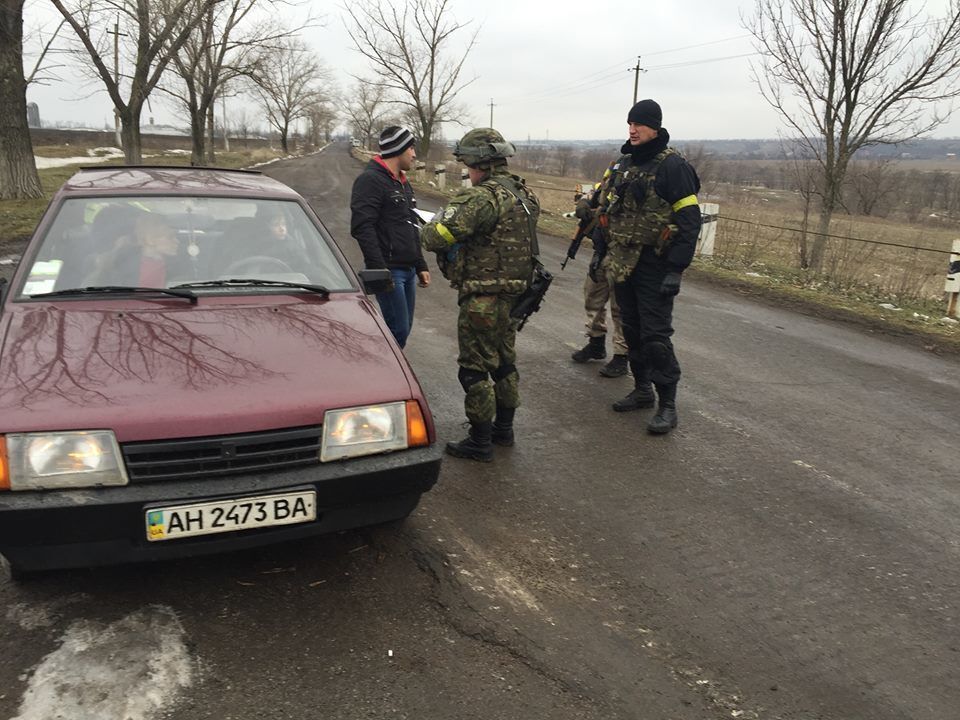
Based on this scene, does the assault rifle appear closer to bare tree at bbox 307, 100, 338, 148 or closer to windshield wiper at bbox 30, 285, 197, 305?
windshield wiper at bbox 30, 285, 197, 305

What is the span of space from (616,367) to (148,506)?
420 centimetres

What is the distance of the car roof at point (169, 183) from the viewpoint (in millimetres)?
3779

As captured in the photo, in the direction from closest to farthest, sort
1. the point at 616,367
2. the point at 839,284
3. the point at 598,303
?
the point at 616,367 → the point at 598,303 → the point at 839,284

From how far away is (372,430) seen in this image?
2.71m

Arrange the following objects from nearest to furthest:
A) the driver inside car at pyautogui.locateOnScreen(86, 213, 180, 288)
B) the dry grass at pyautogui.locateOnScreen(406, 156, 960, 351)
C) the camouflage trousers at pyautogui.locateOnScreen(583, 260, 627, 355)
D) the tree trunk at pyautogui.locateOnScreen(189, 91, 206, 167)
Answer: the driver inside car at pyautogui.locateOnScreen(86, 213, 180, 288) → the camouflage trousers at pyautogui.locateOnScreen(583, 260, 627, 355) → the dry grass at pyautogui.locateOnScreen(406, 156, 960, 351) → the tree trunk at pyautogui.locateOnScreen(189, 91, 206, 167)

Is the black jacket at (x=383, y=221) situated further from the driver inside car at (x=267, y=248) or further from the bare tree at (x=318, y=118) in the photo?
the bare tree at (x=318, y=118)

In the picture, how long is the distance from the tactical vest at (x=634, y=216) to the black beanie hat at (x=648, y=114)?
21cm

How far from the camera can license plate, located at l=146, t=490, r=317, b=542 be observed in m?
2.38

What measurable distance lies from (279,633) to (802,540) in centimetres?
250

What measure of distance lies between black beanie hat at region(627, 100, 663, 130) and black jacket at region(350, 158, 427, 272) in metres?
1.67

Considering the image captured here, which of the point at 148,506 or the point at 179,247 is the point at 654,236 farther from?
the point at 148,506

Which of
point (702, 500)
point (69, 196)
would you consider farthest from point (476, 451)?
point (69, 196)

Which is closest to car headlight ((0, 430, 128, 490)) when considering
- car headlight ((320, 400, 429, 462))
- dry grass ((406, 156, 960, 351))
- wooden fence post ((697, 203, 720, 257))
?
car headlight ((320, 400, 429, 462))

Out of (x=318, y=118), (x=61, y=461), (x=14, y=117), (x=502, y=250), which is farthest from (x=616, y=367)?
(x=318, y=118)
